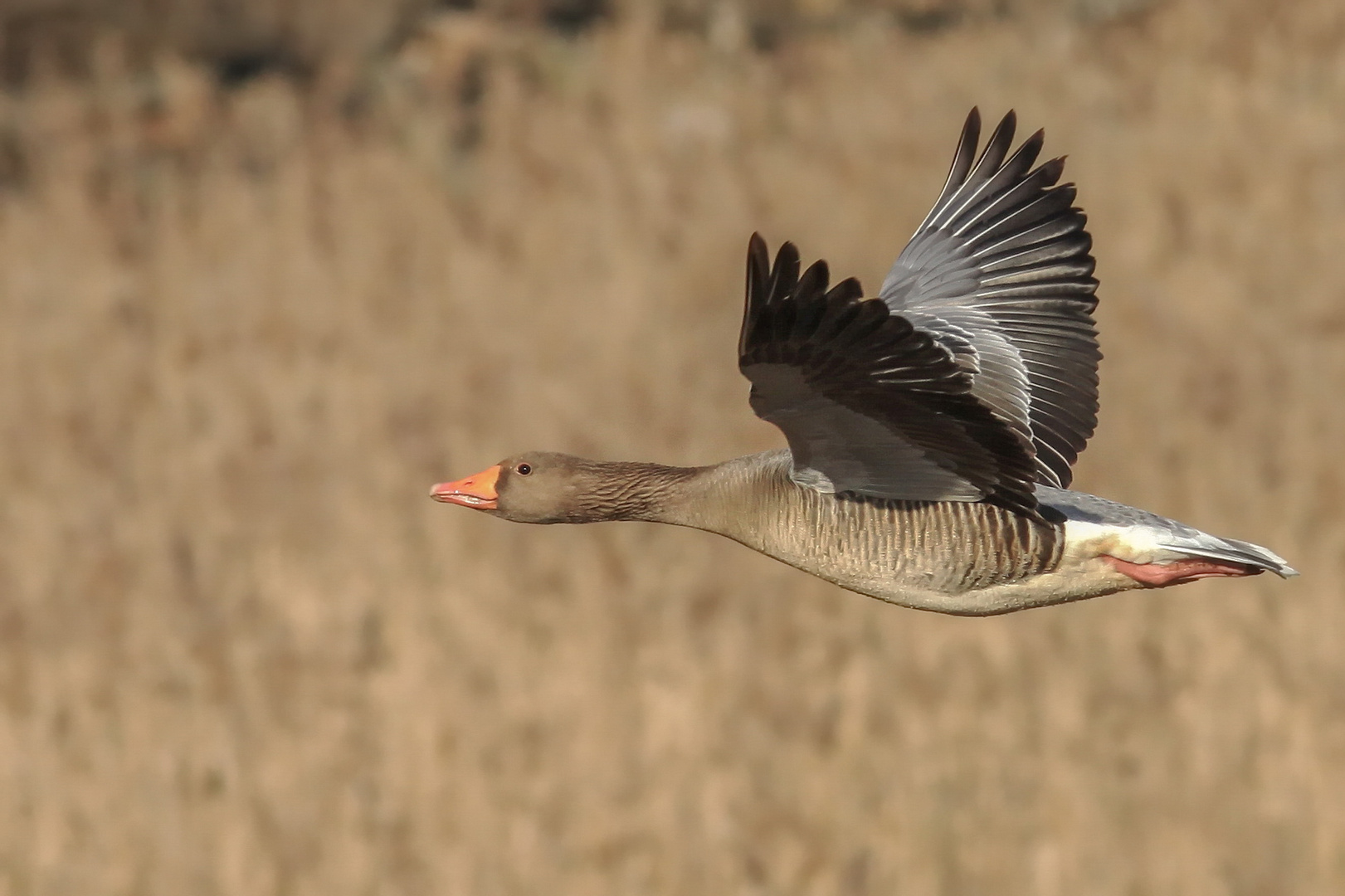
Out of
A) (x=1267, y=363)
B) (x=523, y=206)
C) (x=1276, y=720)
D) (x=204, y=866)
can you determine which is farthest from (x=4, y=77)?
(x=1276, y=720)

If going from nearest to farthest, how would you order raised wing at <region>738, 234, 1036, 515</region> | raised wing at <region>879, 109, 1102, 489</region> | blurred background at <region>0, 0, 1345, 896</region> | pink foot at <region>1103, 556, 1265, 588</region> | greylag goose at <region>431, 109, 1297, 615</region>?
raised wing at <region>738, 234, 1036, 515</region>
greylag goose at <region>431, 109, 1297, 615</region>
pink foot at <region>1103, 556, 1265, 588</region>
raised wing at <region>879, 109, 1102, 489</region>
blurred background at <region>0, 0, 1345, 896</region>

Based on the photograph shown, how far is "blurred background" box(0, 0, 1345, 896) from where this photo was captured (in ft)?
31.1


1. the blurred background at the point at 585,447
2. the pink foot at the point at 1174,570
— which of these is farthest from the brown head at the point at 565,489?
the blurred background at the point at 585,447

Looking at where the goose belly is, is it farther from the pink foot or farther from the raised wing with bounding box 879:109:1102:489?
the raised wing with bounding box 879:109:1102:489

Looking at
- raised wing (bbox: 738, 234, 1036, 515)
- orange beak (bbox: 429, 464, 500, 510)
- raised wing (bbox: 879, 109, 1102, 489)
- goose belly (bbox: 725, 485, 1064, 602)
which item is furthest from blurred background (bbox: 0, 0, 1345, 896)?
raised wing (bbox: 738, 234, 1036, 515)

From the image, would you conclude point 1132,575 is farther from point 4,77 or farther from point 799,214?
point 4,77

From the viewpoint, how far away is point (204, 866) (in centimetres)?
924

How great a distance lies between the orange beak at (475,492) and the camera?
215 inches

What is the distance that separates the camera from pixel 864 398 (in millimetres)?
4516

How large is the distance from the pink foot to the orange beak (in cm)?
183

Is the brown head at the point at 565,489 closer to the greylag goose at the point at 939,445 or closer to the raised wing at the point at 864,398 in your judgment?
the greylag goose at the point at 939,445

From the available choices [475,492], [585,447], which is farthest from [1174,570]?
[585,447]

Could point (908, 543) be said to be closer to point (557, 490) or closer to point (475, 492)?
point (557, 490)

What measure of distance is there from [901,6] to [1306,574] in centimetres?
926
